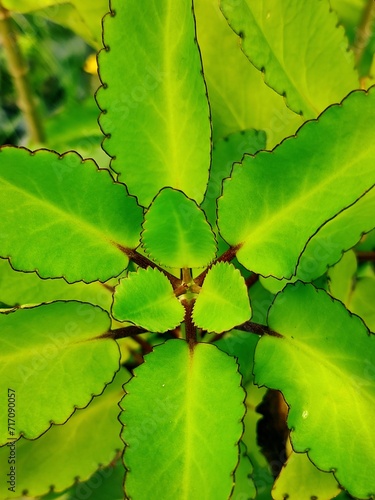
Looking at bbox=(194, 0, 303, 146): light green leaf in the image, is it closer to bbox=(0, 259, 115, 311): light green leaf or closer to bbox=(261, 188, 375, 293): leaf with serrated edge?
bbox=(261, 188, 375, 293): leaf with serrated edge

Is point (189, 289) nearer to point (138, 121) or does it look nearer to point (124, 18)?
point (138, 121)

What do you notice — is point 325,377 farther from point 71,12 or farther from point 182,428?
point 71,12

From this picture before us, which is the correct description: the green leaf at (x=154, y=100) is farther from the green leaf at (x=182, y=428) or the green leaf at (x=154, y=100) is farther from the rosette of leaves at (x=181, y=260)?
the green leaf at (x=182, y=428)

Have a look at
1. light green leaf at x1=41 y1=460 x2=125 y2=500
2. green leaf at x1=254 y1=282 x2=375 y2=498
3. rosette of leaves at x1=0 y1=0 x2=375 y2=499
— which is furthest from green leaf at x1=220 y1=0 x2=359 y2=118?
light green leaf at x1=41 y1=460 x2=125 y2=500

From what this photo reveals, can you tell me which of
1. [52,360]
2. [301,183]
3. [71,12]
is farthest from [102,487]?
[71,12]

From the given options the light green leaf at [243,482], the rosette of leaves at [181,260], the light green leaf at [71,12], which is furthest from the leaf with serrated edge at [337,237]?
the light green leaf at [71,12]

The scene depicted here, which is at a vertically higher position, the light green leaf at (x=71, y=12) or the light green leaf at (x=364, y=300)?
the light green leaf at (x=71, y=12)
